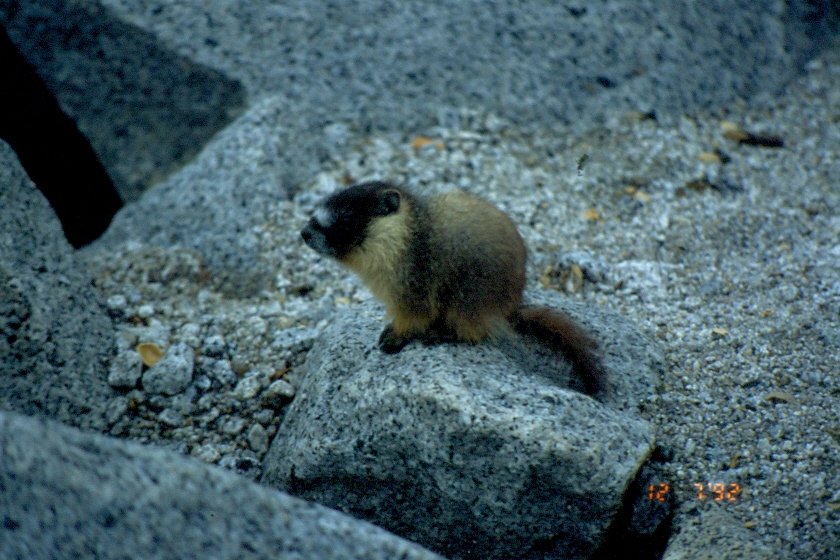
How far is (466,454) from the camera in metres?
3.75

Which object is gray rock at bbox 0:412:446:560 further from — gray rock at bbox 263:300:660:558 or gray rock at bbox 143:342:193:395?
gray rock at bbox 143:342:193:395

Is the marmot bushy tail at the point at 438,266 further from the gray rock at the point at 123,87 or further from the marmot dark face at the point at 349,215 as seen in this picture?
the gray rock at the point at 123,87

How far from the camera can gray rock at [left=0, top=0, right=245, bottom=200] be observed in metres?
6.41

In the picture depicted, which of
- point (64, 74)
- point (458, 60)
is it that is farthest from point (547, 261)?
point (64, 74)

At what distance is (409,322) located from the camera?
4.41 metres

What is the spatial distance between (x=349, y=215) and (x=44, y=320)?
5.36 ft

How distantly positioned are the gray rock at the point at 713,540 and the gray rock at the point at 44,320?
2.98 meters

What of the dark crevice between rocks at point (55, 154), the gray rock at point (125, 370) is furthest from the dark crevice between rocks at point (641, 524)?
the dark crevice between rocks at point (55, 154)

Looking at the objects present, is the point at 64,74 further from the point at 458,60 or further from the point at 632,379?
the point at 632,379

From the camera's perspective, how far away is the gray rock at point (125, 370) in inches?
189

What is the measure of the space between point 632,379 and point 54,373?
2966mm

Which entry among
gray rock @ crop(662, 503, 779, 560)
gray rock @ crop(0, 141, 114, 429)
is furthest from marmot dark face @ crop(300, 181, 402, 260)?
gray rock @ crop(662, 503, 779, 560)

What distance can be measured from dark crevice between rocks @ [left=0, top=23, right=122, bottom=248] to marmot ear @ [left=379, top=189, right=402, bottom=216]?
115 inches
